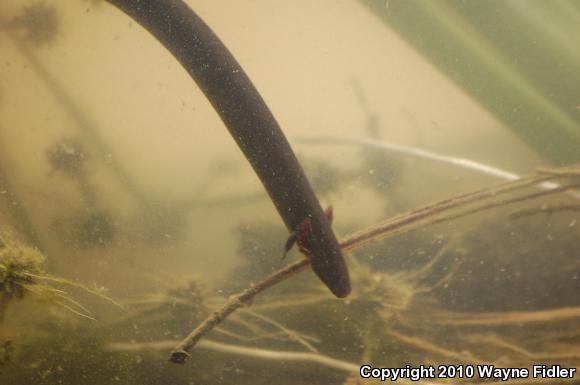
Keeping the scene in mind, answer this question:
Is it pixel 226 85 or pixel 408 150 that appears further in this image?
pixel 408 150

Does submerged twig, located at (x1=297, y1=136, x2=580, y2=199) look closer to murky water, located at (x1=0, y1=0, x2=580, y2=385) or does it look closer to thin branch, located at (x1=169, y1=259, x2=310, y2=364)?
murky water, located at (x1=0, y1=0, x2=580, y2=385)

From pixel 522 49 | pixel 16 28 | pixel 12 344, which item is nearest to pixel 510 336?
pixel 522 49

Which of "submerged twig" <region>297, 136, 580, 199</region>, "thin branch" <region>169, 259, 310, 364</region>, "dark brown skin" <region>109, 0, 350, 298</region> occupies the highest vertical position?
"submerged twig" <region>297, 136, 580, 199</region>

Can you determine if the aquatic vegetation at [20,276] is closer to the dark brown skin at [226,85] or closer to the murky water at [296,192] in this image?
the murky water at [296,192]

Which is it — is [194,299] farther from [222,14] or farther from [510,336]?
[222,14]

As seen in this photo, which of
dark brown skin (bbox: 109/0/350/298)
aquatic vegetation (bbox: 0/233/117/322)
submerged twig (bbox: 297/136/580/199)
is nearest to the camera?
dark brown skin (bbox: 109/0/350/298)

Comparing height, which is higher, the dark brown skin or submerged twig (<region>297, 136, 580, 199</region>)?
submerged twig (<region>297, 136, 580, 199</region>)

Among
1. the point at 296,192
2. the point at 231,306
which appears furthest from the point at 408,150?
the point at 231,306

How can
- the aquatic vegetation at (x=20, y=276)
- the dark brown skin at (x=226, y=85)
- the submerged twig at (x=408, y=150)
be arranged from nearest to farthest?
the dark brown skin at (x=226, y=85) < the aquatic vegetation at (x=20, y=276) < the submerged twig at (x=408, y=150)

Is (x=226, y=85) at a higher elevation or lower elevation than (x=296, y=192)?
higher

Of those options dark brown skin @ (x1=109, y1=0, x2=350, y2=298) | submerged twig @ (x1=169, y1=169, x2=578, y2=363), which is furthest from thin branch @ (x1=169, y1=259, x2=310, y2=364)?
dark brown skin @ (x1=109, y1=0, x2=350, y2=298)

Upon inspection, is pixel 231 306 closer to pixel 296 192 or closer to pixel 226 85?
pixel 296 192

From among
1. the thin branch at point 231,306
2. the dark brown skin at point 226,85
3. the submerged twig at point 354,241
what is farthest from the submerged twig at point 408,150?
the thin branch at point 231,306
